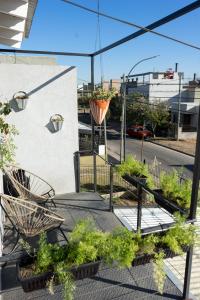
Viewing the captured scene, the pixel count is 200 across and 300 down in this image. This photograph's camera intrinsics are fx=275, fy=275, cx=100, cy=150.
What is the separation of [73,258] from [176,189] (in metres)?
1.49

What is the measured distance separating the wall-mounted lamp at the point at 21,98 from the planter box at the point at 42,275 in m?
2.93

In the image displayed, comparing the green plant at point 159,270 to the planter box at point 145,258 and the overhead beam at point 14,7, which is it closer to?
the planter box at point 145,258

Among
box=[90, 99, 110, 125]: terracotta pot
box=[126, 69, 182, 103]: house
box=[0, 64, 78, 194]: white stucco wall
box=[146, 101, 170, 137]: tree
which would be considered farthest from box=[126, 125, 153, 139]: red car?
box=[90, 99, 110, 125]: terracotta pot

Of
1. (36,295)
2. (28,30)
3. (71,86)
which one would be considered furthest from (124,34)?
(36,295)

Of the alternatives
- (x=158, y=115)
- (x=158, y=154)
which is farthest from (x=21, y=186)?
(x=158, y=115)

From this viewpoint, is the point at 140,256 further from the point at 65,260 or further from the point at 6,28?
the point at 6,28

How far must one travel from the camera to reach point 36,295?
274 cm

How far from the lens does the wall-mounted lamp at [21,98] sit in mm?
4489

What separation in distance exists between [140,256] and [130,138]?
23.9 m

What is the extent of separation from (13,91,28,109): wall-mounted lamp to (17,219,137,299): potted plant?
9.40ft

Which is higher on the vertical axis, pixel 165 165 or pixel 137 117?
pixel 137 117

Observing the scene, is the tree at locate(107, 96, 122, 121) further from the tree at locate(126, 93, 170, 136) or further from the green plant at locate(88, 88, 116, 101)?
the green plant at locate(88, 88, 116, 101)

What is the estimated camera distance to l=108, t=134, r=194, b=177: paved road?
1719 centimetres

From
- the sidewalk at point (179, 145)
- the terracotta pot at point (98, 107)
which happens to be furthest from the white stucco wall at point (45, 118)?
the sidewalk at point (179, 145)
